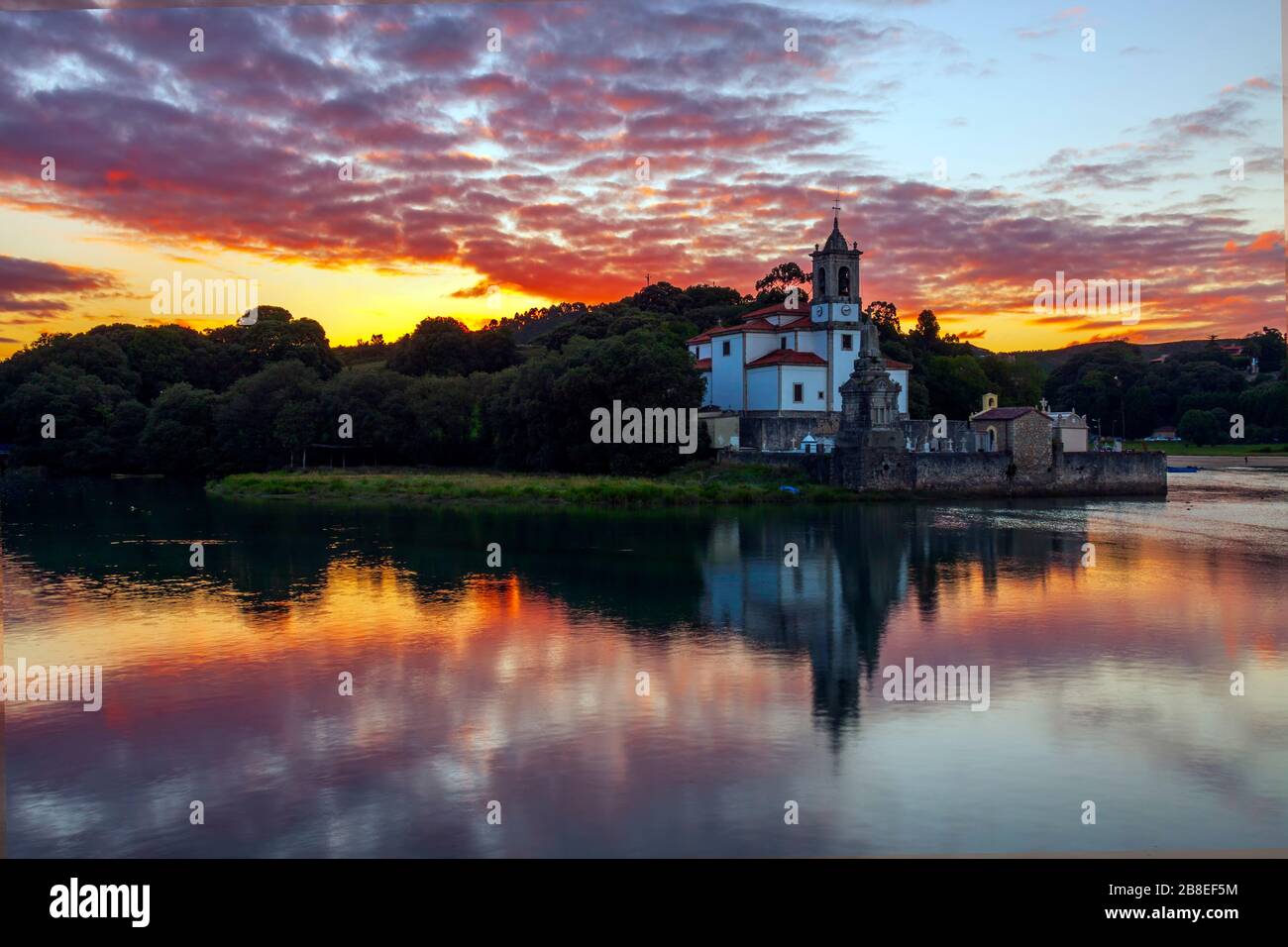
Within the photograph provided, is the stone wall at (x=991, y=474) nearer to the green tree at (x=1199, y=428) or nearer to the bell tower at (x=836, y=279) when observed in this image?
the bell tower at (x=836, y=279)

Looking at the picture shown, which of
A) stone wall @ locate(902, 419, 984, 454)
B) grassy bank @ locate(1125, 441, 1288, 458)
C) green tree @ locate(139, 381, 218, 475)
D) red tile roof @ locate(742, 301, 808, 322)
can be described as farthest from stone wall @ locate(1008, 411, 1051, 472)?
grassy bank @ locate(1125, 441, 1288, 458)

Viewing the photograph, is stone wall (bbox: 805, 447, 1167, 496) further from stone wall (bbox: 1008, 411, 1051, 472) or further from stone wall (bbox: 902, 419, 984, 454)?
stone wall (bbox: 902, 419, 984, 454)

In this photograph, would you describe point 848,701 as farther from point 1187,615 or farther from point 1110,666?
point 1187,615

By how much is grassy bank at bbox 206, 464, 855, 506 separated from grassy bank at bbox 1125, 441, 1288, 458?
2408 inches

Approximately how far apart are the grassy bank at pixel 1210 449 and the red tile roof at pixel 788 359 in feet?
168

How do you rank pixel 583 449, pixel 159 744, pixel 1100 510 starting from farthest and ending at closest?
pixel 583 449 → pixel 1100 510 → pixel 159 744

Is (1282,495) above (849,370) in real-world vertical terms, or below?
below

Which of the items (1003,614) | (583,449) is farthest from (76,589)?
(583,449)

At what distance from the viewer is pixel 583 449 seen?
5672cm

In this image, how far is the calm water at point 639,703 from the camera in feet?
39.0

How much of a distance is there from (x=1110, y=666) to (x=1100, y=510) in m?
32.3

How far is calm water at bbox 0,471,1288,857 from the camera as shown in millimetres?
11875

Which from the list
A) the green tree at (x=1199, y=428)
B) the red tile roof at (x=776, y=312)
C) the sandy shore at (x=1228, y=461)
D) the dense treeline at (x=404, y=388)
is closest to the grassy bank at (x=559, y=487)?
the dense treeline at (x=404, y=388)
